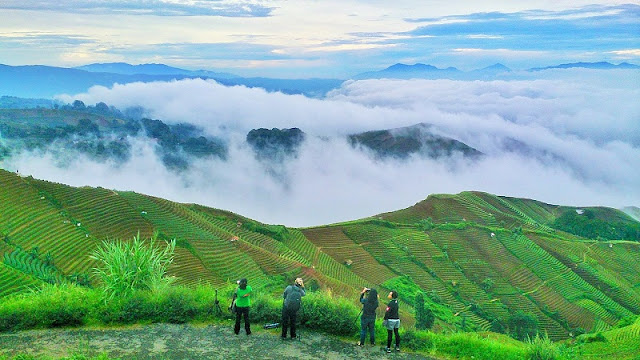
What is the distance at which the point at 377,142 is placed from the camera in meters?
183

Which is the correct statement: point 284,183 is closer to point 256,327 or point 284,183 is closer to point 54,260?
point 54,260

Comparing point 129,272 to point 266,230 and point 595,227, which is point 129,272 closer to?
point 266,230

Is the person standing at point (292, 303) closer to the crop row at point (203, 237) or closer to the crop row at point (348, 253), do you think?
the crop row at point (203, 237)

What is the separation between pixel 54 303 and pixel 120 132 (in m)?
172

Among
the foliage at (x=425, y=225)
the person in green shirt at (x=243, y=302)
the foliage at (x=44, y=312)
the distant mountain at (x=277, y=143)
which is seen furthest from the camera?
the distant mountain at (x=277, y=143)

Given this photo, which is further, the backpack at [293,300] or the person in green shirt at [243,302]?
the person in green shirt at [243,302]

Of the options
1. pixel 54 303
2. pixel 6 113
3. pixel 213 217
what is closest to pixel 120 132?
pixel 6 113

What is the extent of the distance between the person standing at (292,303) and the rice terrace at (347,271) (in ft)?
1.96

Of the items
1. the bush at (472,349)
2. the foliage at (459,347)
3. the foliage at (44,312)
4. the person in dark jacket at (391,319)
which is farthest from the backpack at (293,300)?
the foliage at (44,312)

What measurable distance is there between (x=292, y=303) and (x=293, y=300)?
→ 75 mm

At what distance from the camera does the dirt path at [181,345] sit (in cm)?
1207

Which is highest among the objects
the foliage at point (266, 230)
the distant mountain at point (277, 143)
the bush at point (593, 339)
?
the distant mountain at point (277, 143)

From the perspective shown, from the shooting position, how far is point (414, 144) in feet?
571

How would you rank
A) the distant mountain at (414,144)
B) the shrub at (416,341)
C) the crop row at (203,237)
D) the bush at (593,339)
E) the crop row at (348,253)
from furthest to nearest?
the distant mountain at (414,144) → the crop row at (348,253) → the crop row at (203,237) → the bush at (593,339) → the shrub at (416,341)
